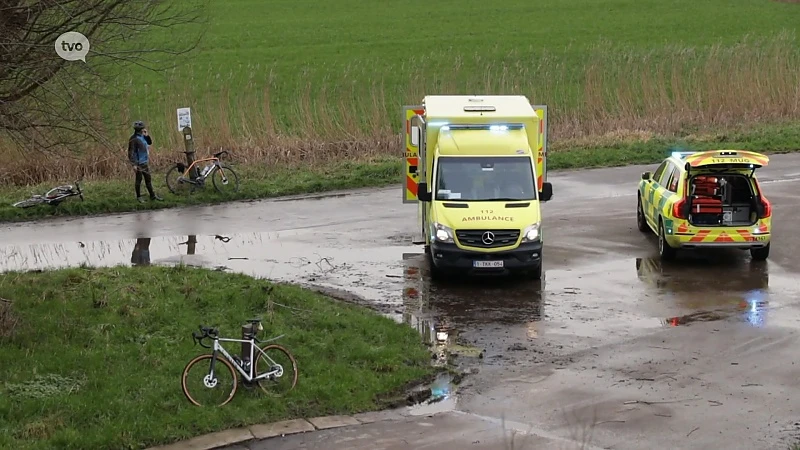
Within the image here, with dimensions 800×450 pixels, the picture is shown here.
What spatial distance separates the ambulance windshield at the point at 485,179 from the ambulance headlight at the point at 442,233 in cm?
79

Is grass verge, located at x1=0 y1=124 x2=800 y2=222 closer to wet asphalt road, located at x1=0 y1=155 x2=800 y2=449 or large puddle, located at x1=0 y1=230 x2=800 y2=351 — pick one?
wet asphalt road, located at x1=0 y1=155 x2=800 y2=449

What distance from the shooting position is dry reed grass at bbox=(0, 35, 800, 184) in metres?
29.2

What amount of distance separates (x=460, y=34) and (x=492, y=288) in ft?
150

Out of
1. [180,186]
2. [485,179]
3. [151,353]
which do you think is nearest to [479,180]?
[485,179]

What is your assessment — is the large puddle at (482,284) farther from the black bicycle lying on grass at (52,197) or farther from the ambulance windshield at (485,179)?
the black bicycle lying on grass at (52,197)

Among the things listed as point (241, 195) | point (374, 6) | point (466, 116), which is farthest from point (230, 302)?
point (374, 6)

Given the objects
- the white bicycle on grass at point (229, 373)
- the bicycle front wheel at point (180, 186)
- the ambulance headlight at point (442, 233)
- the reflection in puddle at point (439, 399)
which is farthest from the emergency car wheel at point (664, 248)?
the bicycle front wheel at point (180, 186)

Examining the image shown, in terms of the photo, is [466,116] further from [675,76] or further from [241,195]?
[675,76]

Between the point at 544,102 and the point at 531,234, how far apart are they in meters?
17.3

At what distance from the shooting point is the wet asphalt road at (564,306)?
11.4 m

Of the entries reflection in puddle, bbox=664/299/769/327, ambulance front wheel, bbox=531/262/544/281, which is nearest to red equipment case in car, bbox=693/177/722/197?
ambulance front wheel, bbox=531/262/544/281

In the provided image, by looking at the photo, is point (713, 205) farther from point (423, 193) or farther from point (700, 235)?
point (423, 193)

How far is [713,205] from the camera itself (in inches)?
761

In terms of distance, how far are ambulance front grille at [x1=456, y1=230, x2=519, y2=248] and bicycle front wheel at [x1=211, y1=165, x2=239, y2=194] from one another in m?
9.27
